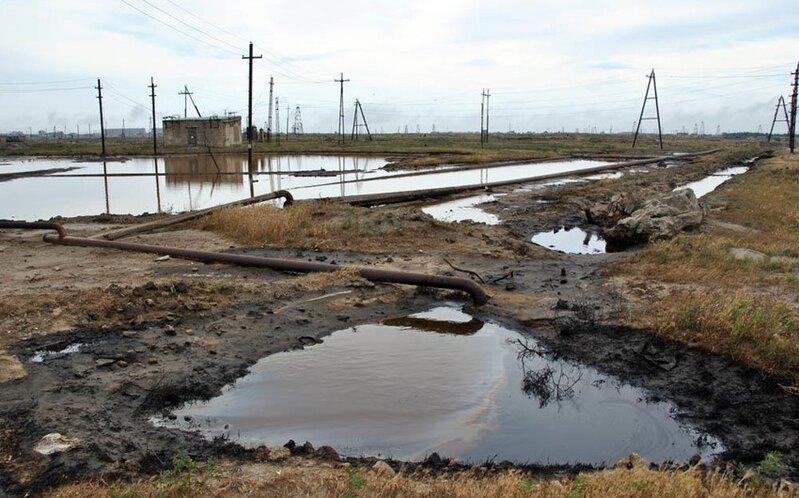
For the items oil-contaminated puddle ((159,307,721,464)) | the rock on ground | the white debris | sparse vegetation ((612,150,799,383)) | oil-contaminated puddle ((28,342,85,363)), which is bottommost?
oil-contaminated puddle ((159,307,721,464))

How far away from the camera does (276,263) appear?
32.2ft

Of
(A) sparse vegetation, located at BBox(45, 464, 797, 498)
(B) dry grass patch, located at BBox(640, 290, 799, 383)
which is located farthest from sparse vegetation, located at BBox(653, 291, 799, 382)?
(A) sparse vegetation, located at BBox(45, 464, 797, 498)

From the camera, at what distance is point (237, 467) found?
4.27 meters

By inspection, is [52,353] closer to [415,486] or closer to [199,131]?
[415,486]

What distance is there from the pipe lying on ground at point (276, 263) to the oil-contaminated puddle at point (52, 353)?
366cm

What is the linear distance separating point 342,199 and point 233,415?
1247 centimetres

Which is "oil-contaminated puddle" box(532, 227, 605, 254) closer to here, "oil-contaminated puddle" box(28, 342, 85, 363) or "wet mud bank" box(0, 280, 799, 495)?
"wet mud bank" box(0, 280, 799, 495)

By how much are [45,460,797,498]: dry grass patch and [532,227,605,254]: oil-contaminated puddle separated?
995 centimetres

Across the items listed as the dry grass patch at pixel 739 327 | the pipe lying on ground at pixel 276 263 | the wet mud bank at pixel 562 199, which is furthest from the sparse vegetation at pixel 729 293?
the wet mud bank at pixel 562 199

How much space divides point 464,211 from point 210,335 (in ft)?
44.2

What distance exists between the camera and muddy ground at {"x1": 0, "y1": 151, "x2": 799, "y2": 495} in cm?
479

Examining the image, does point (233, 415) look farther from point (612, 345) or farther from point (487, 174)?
point (487, 174)

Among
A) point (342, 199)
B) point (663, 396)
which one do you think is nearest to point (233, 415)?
point (663, 396)

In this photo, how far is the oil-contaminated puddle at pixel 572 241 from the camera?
14016 mm
